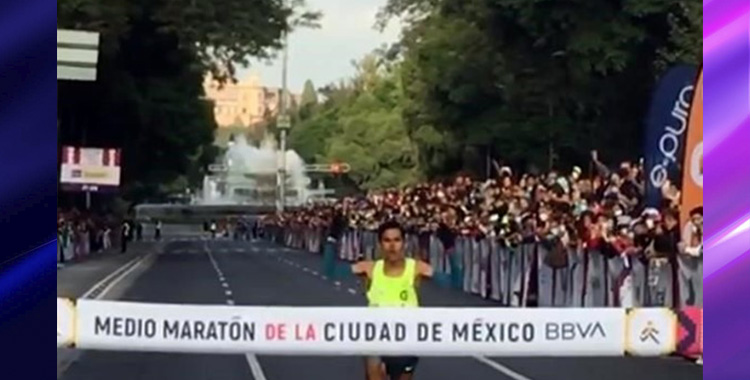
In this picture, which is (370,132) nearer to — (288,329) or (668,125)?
(668,125)

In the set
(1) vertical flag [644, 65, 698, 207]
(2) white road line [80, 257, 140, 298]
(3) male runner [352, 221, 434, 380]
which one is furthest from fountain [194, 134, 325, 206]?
(3) male runner [352, 221, 434, 380]

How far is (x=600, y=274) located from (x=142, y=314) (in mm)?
13101

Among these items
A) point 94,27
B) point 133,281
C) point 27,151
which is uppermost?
point 94,27

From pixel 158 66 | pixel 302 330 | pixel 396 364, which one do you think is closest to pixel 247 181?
pixel 158 66

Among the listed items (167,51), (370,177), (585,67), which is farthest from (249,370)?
(370,177)

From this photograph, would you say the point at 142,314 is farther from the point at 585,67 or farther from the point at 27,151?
the point at 585,67

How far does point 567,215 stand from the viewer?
31.1 m

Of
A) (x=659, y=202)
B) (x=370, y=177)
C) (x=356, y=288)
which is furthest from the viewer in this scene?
(x=370, y=177)

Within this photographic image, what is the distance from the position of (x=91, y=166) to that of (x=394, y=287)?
48.7m

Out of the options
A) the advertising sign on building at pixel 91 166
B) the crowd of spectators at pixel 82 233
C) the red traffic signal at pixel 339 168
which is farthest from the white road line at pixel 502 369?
the red traffic signal at pixel 339 168

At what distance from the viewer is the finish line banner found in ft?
50.0

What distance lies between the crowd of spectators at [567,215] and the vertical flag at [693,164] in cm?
30

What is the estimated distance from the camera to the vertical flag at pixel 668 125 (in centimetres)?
2527

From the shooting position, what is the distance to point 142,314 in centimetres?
1535
